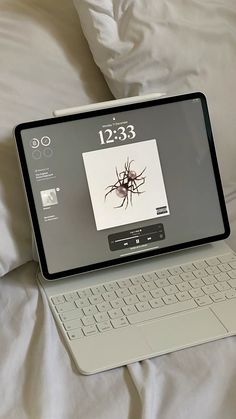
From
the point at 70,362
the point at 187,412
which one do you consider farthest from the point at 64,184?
the point at 187,412

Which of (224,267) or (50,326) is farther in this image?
(224,267)

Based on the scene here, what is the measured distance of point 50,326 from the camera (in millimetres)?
874

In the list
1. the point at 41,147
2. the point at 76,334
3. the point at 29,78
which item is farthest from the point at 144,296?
the point at 29,78

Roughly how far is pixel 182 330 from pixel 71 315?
0.15m

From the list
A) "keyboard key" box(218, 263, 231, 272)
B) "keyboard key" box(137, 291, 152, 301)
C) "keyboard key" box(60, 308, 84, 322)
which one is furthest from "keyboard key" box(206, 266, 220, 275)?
"keyboard key" box(60, 308, 84, 322)

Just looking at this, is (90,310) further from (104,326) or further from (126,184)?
(126,184)

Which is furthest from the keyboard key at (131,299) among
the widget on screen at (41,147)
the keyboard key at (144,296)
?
the widget on screen at (41,147)

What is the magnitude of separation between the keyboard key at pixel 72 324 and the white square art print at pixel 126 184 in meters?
0.16

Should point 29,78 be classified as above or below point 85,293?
above

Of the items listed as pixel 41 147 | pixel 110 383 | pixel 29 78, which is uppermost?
pixel 29 78

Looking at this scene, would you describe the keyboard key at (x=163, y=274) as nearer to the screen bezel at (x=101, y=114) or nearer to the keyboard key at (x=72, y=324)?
the screen bezel at (x=101, y=114)

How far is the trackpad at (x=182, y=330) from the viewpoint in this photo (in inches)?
33.1

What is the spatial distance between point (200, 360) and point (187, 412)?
82mm

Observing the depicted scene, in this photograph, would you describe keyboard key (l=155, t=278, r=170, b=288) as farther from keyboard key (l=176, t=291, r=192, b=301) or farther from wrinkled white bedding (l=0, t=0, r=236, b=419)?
wrinkled white bedding (l=0, t=0, r=236, b=419)
